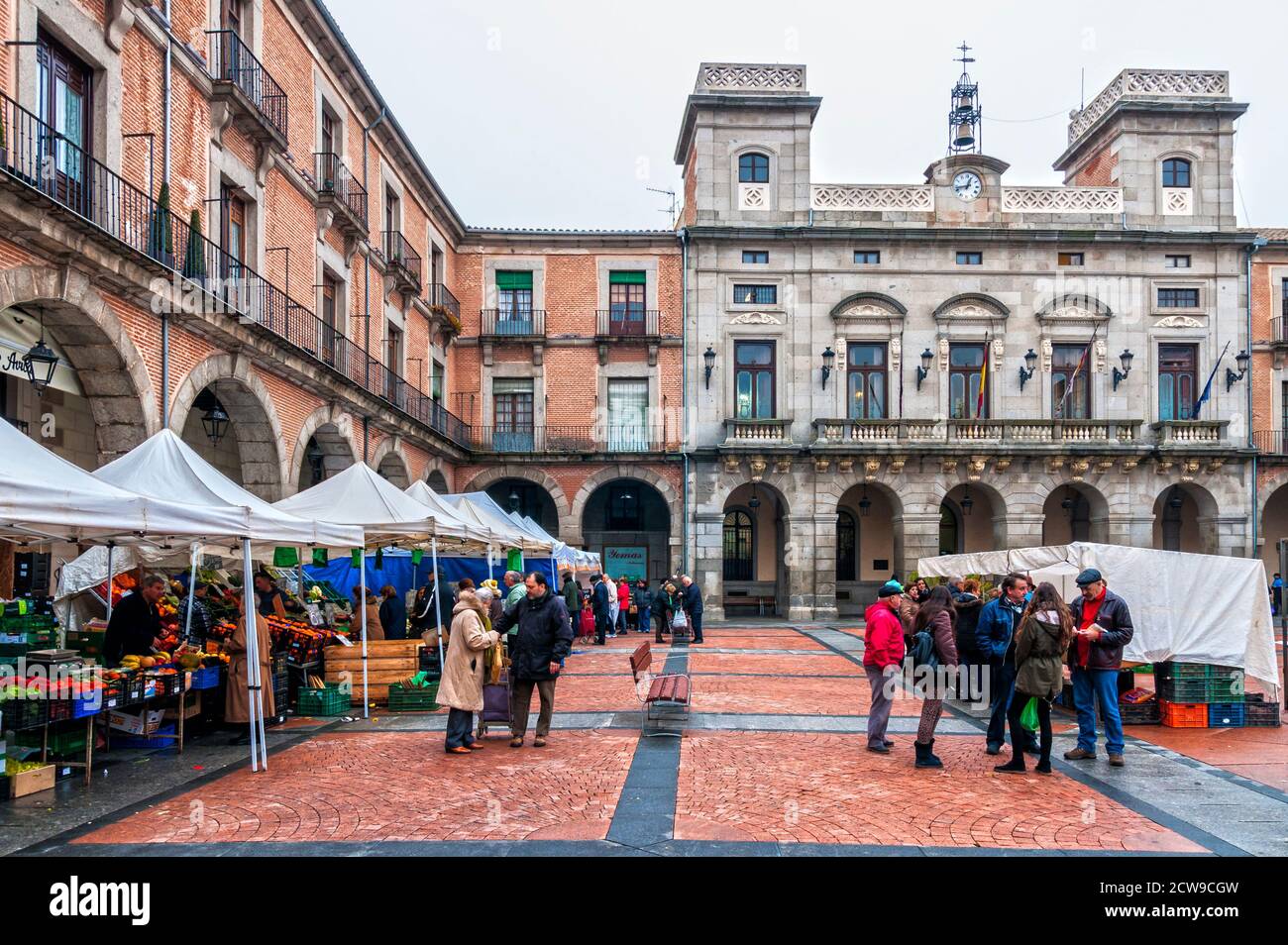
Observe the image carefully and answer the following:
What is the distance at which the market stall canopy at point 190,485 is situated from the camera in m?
9.40

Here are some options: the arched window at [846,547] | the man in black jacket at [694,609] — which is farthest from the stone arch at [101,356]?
the arched window at [846,547]

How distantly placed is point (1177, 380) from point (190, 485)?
31027 millimetres

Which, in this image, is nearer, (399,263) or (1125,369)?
(399,263)

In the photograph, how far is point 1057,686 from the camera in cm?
827

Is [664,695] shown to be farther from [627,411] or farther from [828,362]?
[627,411]

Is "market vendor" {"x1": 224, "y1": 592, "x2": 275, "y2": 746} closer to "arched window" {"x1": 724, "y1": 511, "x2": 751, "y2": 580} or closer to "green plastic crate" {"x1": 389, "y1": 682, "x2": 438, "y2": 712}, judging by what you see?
"green plastic crate" {"x1": 389, "y1": 682, "x2": 438, "y2": 712}

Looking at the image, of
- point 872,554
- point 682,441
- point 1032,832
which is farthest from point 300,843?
point 872,554

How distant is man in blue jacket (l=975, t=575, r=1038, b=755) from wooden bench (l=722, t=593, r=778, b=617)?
2264 centimetres

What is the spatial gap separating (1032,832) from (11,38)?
43.1 ft

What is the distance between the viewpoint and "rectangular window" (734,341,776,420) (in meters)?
30.8

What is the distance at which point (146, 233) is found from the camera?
13352mm

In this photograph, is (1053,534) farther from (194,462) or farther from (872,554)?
(194,462)

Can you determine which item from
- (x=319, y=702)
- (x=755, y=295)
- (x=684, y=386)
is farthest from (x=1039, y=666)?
Answer: (x=755, y=295)

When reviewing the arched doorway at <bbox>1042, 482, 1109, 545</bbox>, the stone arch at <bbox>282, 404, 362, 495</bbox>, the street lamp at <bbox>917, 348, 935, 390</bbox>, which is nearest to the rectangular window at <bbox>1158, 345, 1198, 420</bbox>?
the arched doorway at <bbox>1042, 482, 1109, 545</bbox>
